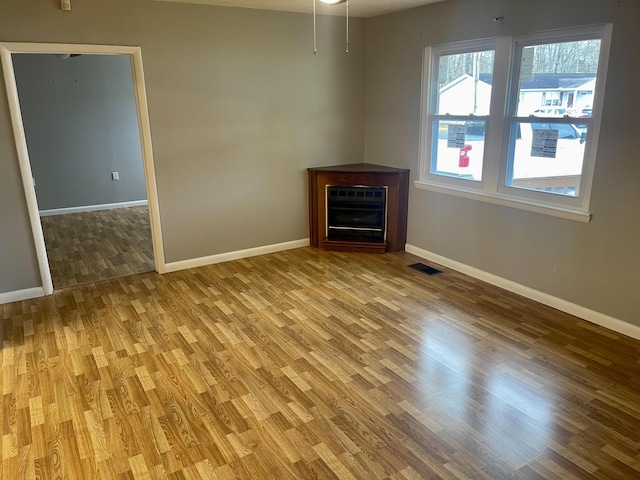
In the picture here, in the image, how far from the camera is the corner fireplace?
16.7 feet

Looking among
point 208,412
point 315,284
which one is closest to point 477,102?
point 315,284

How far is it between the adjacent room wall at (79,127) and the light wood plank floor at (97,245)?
38 cm

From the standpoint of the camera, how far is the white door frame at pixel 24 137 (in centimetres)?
363

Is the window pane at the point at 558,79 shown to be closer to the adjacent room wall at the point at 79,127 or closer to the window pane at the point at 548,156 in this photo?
the window pane at the point at 548,156

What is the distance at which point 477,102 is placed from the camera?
13.9ft

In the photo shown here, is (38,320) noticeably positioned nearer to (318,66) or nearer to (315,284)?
(315,284)

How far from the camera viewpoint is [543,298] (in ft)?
12.5

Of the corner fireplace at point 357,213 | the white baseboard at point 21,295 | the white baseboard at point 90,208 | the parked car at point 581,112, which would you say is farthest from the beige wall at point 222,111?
the white baseboard at point 90,208

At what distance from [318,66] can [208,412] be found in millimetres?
3775

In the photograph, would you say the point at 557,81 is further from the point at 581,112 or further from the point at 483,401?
the point at 483,401

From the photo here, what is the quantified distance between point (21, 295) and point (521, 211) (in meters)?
4.26

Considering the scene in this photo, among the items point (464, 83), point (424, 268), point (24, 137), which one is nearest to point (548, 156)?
point (464, 83)

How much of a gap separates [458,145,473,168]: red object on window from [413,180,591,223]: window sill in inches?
8.9

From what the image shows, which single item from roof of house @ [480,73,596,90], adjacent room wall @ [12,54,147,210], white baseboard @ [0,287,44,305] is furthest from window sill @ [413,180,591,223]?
adjacent room wall @ [12,54,147,210]
